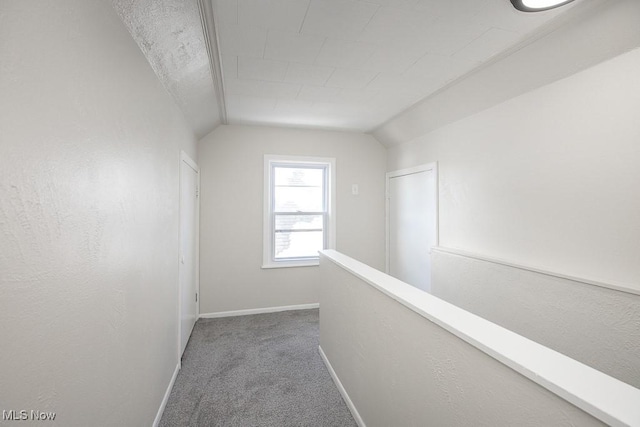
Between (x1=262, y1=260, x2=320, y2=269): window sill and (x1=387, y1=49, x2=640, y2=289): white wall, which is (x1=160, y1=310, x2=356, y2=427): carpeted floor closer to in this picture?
(x1=262, y1=260, x2=320, y2=269): window sill

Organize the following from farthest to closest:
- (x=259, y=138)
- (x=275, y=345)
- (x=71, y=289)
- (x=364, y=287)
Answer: (x=259, y=138)
(x=275, y=345)
(x=364, y=287)
(x=71, y=289)

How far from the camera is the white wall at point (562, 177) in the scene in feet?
4.65

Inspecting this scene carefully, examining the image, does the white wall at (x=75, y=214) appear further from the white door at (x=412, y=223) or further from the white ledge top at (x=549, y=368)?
→ the white door at (x=412, y=223)

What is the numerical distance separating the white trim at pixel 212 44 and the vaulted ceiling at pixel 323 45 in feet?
0.07

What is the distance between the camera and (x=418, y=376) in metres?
1.04

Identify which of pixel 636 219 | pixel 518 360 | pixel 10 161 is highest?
pixel 10 161

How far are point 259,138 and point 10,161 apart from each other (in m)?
2.91

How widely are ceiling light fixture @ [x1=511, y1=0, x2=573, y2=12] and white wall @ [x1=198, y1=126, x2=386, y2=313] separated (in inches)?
95.8

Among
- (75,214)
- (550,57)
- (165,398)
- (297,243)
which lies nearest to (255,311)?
(297,243)

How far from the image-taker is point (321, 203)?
147 inches

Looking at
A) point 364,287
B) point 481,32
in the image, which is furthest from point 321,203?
point 481,32

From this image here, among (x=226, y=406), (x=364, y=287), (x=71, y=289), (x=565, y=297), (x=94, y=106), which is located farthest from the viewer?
(x=226, y=406)

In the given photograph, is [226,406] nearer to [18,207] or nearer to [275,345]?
[275,345]

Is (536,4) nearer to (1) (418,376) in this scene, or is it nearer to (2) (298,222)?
(1) (418,376)
